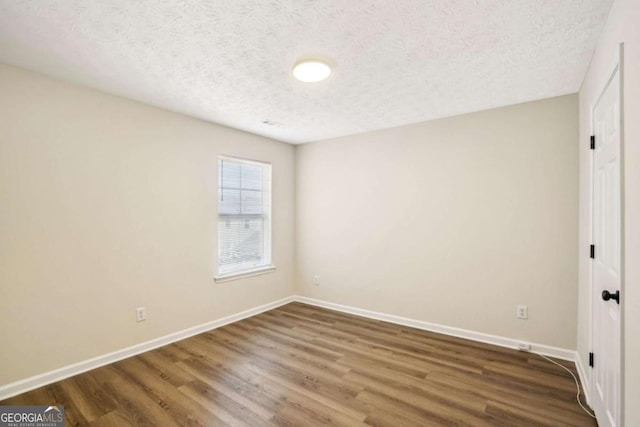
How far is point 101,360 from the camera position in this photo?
107 inches

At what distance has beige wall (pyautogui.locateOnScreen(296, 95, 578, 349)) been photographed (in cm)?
287

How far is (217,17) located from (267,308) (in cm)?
368

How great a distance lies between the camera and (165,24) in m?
1.77

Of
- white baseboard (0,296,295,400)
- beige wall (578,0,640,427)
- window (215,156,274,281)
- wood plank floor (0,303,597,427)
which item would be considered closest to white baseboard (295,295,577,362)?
wood plank floor (0,303,597,427)

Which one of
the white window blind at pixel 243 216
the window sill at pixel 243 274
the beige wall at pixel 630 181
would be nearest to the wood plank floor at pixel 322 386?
the window sill at pixel 243 274

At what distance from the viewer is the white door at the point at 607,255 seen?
1.51 meters

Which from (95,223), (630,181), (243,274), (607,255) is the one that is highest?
(630,181)

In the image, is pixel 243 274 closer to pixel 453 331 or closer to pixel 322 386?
pixel 322 386

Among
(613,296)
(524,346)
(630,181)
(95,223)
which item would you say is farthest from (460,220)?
(95,223)

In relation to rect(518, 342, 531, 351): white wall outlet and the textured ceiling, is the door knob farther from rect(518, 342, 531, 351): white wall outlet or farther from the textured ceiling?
rect(518, 342, 531, 351): white wall outlet

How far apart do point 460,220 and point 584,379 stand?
1.68 meters

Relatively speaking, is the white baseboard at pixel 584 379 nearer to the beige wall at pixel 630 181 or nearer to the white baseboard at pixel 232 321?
the white baseboard at pixel 232 321

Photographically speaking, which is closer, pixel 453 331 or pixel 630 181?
pixel 630 181

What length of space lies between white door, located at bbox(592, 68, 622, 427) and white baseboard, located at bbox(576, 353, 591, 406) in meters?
0.19
